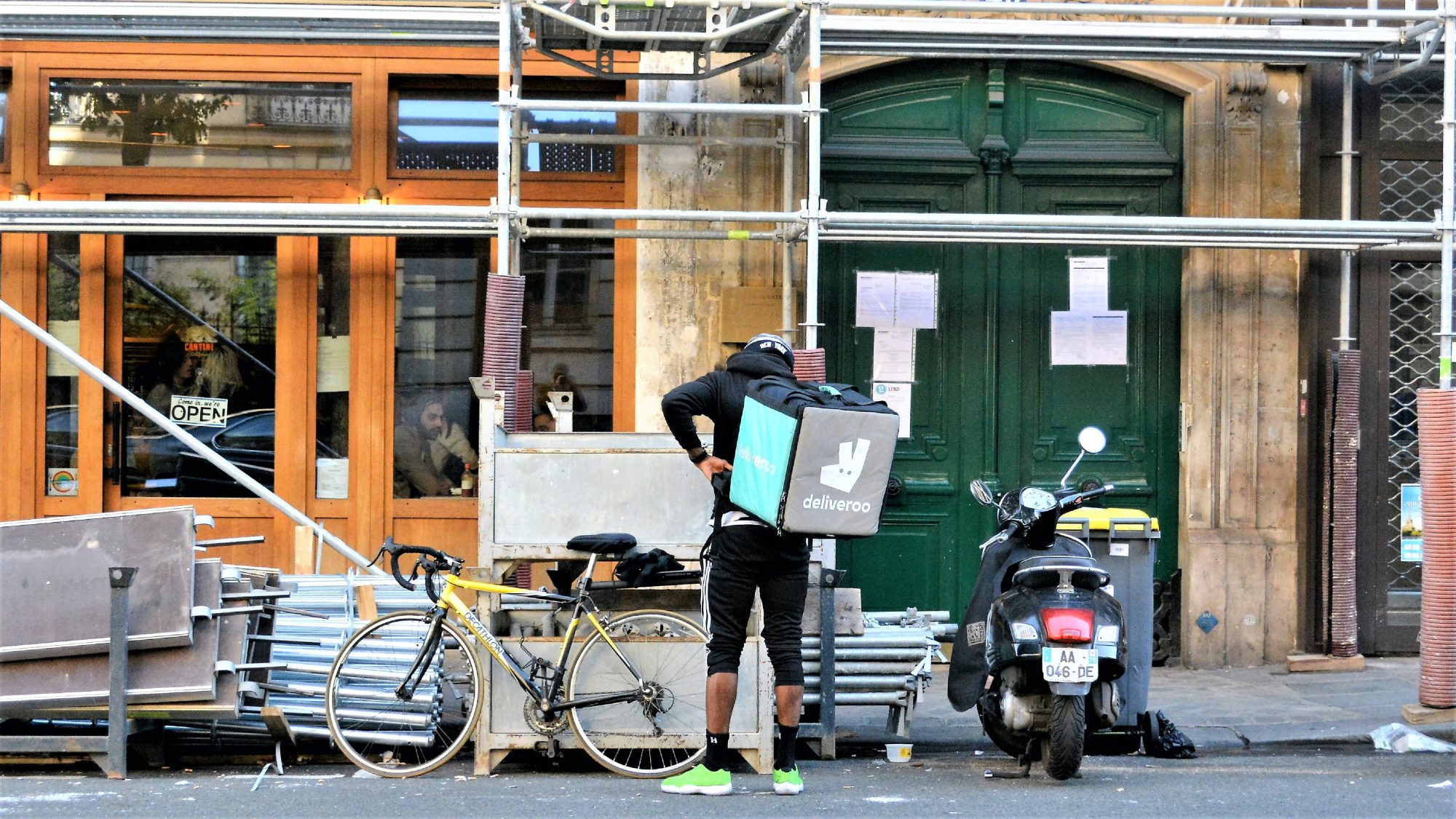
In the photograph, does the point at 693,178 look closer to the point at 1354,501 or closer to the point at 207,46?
the point at 207,46

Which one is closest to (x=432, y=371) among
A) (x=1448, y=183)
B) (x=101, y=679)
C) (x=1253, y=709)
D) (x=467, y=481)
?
(x=467, y=481)

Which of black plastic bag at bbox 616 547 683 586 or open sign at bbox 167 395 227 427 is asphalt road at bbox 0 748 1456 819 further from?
open sign at bbox 167 395 227 427

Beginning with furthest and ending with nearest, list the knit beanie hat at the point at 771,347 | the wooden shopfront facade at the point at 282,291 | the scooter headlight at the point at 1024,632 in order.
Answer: the wooden shopfront facade at the point at 282,291, the knit beanie hat at the point at 771,347, the scooter headlight at the point at 1024,632

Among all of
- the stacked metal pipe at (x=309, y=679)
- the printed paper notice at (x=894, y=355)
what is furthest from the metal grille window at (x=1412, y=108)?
the stacked metal pipe at (x=309, y=679)

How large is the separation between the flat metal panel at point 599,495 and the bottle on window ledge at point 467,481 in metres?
2.81

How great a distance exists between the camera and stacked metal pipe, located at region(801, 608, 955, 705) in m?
6.96

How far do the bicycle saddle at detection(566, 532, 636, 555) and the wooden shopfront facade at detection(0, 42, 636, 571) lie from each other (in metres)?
2.88

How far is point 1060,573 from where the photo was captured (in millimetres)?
6234

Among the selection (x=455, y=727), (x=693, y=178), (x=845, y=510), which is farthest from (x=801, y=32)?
(x=455, y=727)

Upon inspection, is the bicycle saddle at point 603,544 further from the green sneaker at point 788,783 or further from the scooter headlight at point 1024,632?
the scooter headlight at point 1024,632

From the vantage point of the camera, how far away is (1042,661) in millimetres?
6012

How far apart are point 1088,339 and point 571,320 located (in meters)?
3.42

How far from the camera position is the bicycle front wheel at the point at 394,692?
649 cm

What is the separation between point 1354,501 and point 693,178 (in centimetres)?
468
